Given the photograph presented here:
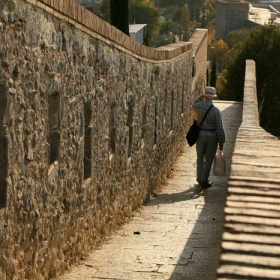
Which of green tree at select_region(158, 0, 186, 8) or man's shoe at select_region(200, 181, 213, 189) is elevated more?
man's shoe at select_region(200, 181, 213, 189)

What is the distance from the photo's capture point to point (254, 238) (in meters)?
3.74

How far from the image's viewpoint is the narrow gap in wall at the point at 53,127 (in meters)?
6.60

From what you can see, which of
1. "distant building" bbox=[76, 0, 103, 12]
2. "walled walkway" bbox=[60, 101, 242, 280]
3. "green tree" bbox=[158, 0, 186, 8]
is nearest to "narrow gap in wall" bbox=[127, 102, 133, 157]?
"walled walkway" bbox=[60, 101, 242, 280]

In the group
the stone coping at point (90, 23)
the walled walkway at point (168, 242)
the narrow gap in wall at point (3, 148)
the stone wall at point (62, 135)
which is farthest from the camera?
the walled walkway at point (168, 242)

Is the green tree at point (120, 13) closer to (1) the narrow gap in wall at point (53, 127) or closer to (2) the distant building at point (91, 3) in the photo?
(1) the narrow gap in wall at point (53, 127)

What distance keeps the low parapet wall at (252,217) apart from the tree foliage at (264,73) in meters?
24.9

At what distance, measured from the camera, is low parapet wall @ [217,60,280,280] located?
345 centimetres

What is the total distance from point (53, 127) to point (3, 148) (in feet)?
4.81

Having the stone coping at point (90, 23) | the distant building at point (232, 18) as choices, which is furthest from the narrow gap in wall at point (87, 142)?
the distant building at point (232, 18)

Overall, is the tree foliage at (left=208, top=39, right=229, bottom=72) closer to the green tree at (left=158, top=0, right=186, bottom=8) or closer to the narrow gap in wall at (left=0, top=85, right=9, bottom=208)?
the green tree at (left=158, top=0, right=186, bottom=8)

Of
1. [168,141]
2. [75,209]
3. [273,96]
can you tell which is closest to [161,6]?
[273,96]

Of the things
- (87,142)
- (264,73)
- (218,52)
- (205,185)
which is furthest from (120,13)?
(218,52)

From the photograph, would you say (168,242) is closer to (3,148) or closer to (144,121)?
(144,121)

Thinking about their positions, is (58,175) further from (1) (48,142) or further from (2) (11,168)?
(2) (11,168)
